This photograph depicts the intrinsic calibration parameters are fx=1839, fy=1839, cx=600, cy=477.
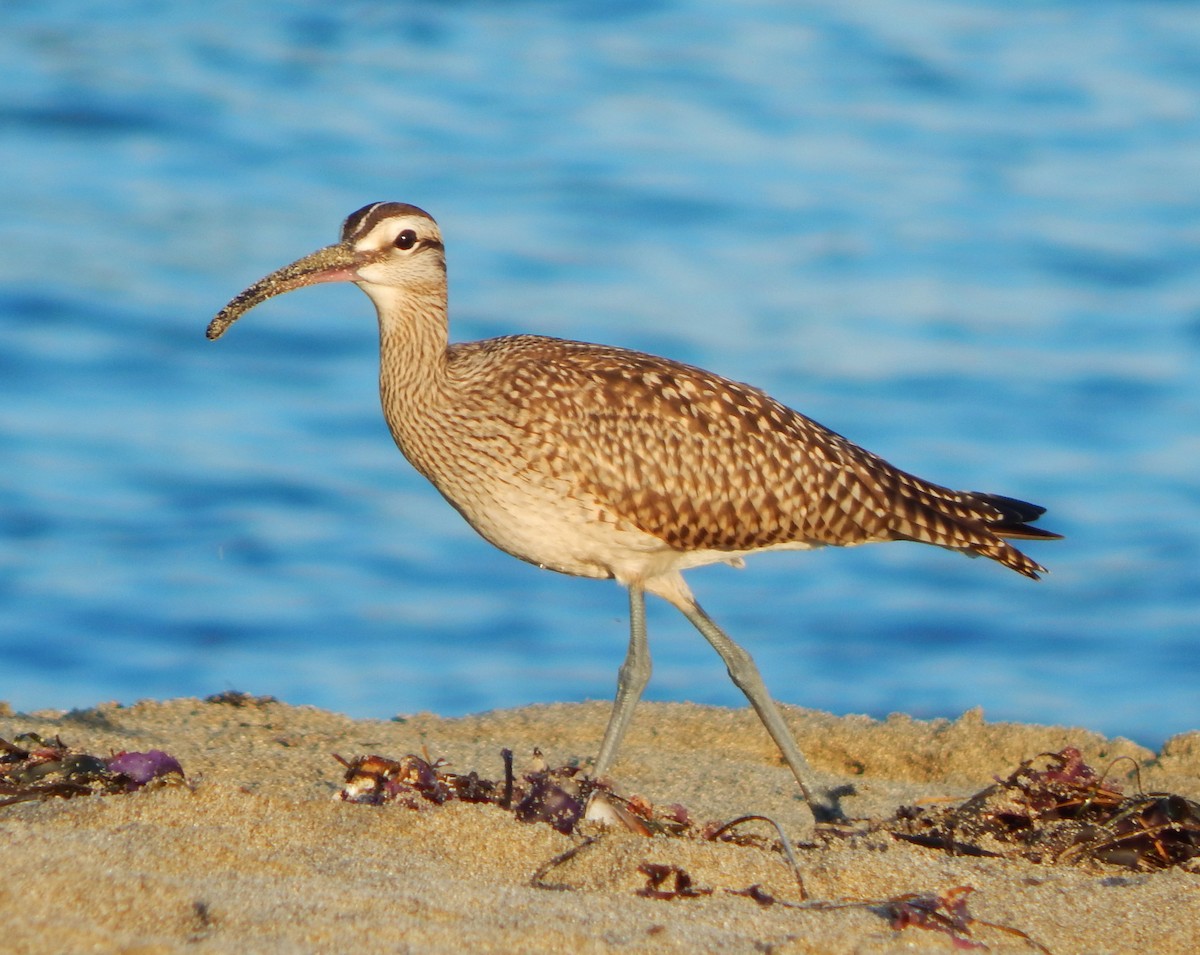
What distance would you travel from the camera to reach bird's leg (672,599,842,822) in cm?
689

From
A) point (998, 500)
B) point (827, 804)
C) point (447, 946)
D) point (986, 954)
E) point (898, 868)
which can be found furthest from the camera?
point (998, 500)

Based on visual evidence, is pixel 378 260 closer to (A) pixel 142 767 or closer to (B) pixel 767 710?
(B) pixel 767 710

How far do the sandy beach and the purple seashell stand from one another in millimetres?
129

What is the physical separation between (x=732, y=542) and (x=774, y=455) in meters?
0.40

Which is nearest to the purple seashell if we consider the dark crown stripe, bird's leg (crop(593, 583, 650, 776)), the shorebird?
the shorebird

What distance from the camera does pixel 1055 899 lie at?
5129 millimetres

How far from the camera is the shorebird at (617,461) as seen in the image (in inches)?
286

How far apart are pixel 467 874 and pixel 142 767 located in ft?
3.91

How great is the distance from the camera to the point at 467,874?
16.7ft

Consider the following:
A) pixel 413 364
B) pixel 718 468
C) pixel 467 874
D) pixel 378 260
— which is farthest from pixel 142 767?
pixel 718 468

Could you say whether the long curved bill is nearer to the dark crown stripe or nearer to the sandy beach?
the dark crown stripe

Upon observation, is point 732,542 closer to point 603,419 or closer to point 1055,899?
point 603,419

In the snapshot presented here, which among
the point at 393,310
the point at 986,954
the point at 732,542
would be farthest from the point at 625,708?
the point at 986,954

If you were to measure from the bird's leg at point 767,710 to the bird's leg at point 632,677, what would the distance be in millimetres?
197
